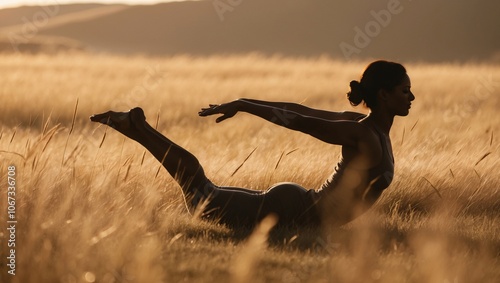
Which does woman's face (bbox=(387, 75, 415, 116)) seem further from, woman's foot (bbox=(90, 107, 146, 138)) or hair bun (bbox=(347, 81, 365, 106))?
Answer: woman's foot (bbox=(90, 107, 146, 138))

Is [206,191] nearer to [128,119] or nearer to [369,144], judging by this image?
[128,119]

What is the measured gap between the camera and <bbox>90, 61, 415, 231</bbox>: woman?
405cm

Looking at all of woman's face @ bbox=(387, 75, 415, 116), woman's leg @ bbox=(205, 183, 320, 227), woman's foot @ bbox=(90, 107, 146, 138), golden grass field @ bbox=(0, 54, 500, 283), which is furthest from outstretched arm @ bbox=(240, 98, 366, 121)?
woman's foot @ bbox=(90, 107, 146, 138)

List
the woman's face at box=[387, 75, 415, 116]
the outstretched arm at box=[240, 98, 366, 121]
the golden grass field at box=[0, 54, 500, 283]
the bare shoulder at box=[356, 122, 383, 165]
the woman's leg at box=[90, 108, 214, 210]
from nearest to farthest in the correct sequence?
the golden grass field at box=[0, 54, 500, 283]
the bare shoulder at box=[356, 122, 383, 165]
the woman's face at box=[387, 75, 415, 116]
the woman's leg at box=[90, 108, 214, 210]
the outstretched arm at box=[240, 98, 366, 121]

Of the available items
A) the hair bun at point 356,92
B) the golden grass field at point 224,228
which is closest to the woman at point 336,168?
the hair bun at point 356,92

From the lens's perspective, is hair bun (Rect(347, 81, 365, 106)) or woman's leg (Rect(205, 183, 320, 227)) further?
woman's leg (Rect(205, 183, 320, 227))

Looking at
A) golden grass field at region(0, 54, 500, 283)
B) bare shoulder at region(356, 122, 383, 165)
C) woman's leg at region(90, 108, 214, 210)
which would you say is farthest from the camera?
woman's leg at region(90, 108, 214, 210)

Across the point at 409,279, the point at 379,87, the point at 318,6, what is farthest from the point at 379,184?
the point at 318,6

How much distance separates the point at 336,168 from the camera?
4.29 m

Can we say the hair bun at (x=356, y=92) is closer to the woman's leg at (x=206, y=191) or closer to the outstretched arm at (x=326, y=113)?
the outstretched arm at (x=326, y=113)

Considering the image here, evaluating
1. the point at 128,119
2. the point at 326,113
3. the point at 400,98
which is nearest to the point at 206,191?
the point at 128,119

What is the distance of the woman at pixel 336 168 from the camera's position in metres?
4.05

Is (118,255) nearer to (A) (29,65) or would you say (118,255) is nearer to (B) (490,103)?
(B) (490,103)

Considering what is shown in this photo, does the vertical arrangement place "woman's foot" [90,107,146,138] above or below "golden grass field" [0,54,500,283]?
above
